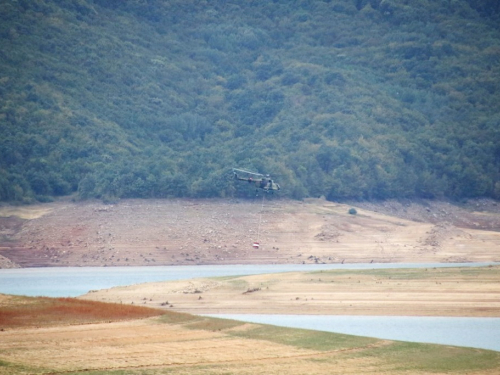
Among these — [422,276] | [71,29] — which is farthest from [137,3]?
[422,276]

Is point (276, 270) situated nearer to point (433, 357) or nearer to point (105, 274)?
point (105, 274)

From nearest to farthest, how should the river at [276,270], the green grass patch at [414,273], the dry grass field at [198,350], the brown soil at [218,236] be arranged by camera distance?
the dry grass field at [198,350] → the river at [276,270] → the green grass patch at [414,273] → the brown soil at [218,236]

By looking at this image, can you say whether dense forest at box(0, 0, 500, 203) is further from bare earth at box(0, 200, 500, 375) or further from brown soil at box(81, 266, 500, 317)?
brown soil at box(81, 266, 500, 317)

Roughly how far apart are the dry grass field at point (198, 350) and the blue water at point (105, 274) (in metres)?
21.8

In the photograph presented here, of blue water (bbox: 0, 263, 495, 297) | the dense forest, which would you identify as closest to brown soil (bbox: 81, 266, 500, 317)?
blue water (bbox: 0, 263, 495, 297)

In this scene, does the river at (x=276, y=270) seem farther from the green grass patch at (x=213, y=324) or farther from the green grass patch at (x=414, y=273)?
the green grass patch at (x=414, y=273)

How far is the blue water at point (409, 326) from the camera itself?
41.2 meters

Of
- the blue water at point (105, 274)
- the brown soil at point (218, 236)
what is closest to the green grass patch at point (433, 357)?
the blue water at point (105, 274)

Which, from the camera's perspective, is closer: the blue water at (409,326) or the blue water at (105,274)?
the blue water at (409,326)

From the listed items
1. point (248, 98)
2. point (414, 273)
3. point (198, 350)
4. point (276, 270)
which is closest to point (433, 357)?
point (198, 350)

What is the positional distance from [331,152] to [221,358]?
77.1 meters

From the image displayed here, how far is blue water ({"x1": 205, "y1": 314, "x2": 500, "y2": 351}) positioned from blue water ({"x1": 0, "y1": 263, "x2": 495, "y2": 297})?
17.0 m

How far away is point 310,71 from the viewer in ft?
440

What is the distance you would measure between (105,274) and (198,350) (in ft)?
141
